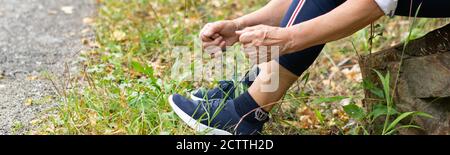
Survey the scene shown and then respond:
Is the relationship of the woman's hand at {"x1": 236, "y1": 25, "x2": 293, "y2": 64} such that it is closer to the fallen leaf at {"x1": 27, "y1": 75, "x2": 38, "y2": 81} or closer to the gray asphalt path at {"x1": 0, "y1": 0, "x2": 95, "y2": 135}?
the gray asphalt path at {"x1": 0, "y1": 0, "x2": 95, "y2": 135}

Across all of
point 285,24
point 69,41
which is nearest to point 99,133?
point 285,24

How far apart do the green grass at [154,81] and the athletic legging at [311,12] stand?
6.5 inches

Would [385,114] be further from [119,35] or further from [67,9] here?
[67,9]

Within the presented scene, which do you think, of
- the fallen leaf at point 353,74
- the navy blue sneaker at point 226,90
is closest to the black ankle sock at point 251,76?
the navy blue sneaker at point 226,90

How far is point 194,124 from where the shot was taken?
225cm

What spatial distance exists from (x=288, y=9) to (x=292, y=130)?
57cm

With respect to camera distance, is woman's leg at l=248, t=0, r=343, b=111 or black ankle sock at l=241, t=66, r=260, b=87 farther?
black ankle sock at l=241, t=66, r=260, b=87

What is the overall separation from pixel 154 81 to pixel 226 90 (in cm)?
29

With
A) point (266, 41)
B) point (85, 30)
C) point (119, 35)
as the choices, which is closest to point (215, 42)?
point (266, 41)

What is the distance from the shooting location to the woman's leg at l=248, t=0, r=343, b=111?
6.68 ft

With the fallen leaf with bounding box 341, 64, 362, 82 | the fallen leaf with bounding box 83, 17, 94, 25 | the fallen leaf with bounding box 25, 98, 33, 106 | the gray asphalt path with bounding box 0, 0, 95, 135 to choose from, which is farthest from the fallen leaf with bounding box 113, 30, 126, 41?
the fallen leaf with bounding box 341, 64, 362, 82

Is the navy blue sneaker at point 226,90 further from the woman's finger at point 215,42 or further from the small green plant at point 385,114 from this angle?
the small green plant at point 385,114

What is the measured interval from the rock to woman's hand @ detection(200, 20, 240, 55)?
55cm
